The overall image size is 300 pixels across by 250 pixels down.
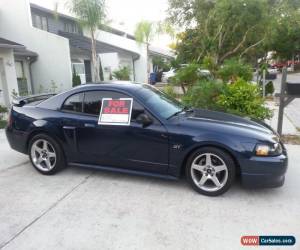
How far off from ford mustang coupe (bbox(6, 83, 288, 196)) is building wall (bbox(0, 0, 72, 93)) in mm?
9879

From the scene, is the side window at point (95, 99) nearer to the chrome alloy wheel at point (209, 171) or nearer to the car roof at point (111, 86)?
the car roof at point (111, 86)

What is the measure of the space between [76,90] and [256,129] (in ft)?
8.95

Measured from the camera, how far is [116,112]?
3.92 metres

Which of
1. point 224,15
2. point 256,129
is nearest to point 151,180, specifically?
point 256,129

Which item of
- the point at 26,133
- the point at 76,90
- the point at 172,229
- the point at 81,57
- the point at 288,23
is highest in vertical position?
the point at 288,23

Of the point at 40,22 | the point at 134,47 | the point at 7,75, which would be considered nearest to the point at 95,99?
the point at 7,75

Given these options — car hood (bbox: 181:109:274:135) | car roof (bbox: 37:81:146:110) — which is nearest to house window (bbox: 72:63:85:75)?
car roof (bbox: 37:81:146:110)

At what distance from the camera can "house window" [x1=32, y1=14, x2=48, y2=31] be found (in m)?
16.4

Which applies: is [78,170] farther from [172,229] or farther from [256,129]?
[256,129]

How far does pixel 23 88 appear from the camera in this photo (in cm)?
1334

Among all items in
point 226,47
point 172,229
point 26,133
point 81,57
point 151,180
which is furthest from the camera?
point 81,57

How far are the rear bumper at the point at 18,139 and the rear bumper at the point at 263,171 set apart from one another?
11.2 ft

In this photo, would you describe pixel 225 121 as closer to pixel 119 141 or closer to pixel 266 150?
pixel 266 150

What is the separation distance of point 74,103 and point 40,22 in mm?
15119
